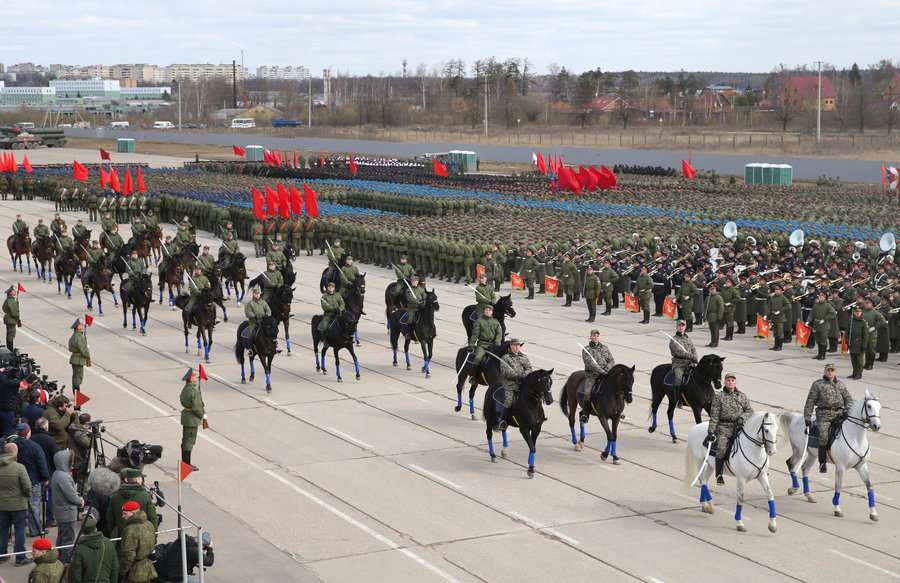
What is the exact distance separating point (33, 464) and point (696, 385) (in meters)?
9.29

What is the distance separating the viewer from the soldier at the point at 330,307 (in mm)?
23766

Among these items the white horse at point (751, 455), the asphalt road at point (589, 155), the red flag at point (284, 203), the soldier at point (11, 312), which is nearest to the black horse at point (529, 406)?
the white horse at point (751, 455)

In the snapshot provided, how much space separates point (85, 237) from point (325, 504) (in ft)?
70.1

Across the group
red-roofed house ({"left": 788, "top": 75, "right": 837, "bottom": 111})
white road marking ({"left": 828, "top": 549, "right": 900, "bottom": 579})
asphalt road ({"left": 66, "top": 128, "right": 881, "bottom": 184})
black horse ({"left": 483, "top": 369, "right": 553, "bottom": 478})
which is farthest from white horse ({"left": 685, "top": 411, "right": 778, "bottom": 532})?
red-roofed house ({"left": 788, "top": 75, "right": 837, "bottom": 111})

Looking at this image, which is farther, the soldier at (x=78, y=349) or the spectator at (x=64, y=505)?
the soldier at (x=78, y=349)

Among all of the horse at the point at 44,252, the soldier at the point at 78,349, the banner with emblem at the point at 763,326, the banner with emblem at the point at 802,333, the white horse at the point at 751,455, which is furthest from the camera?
the horse at the point at 44,252

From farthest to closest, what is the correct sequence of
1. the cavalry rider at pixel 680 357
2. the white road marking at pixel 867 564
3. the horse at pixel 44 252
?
1. the horse at pixel 44 252
2. the cavalry rider at pixel 680 357
3. the white road marking at pixel 867 564

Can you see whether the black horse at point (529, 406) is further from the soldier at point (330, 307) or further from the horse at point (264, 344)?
the soldier at point (330, 307)

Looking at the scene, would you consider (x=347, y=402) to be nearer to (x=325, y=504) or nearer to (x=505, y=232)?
(x=325, y=504)

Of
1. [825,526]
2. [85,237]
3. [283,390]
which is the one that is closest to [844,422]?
[825,526]

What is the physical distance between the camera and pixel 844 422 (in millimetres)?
15438

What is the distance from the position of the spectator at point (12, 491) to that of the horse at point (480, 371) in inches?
276

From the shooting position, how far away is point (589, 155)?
290ft

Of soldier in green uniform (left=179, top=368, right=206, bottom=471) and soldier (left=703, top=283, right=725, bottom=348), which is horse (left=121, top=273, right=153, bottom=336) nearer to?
soldier in green uniform (left=179, top=368, right=206, bottom=471)
